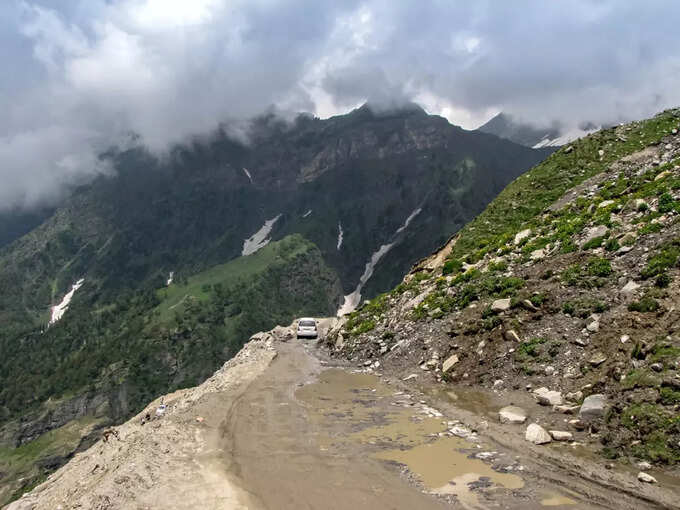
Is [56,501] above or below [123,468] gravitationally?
below

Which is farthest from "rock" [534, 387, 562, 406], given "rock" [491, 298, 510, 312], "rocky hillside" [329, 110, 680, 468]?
"rock" [491, 298, 510, 312]

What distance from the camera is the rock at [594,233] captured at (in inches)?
916

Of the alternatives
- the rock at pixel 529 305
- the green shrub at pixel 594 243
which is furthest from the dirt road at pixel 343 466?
the green shrub at pixel 594 243

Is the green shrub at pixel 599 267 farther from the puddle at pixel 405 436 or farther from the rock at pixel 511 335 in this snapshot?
the puddle at pixel 405 436

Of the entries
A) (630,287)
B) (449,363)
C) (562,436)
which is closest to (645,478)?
(562,436)

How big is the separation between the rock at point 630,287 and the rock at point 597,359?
325 centimetres

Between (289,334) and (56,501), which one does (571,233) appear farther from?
(289,334)

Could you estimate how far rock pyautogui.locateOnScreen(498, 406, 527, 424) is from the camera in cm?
1464

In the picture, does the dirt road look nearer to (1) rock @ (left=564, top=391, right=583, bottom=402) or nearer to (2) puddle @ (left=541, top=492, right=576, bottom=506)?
(2) puddle @ (left=541, top=492, right=576, bottom=506)

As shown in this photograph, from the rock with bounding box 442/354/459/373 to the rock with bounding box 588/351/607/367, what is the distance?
20.9 feet

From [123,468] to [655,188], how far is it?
26.5 m

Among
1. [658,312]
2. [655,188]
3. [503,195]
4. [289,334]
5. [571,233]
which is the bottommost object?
[289,334]

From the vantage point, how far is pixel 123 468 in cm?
1227

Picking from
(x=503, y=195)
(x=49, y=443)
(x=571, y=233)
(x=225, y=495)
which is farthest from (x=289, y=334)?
(x=49, y=443)
